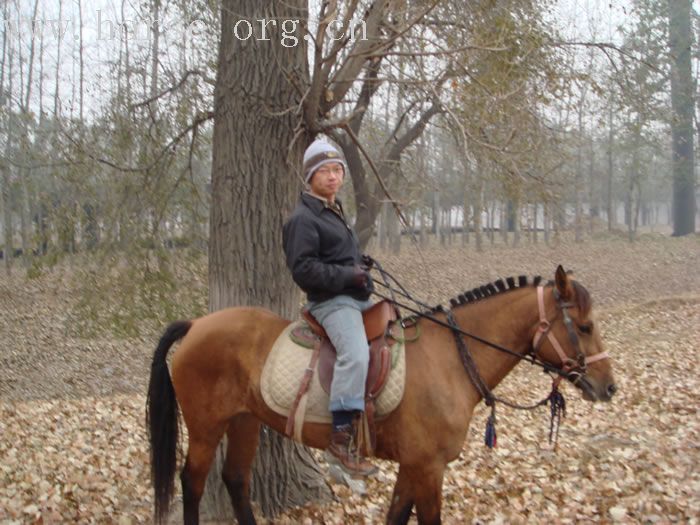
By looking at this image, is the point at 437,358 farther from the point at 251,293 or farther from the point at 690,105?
the point at 690,105

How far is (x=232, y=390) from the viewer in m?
4.32

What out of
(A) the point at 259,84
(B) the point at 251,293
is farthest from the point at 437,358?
(A) the point at 259,84

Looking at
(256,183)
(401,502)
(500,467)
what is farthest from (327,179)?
(500,467)

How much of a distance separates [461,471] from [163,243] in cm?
416

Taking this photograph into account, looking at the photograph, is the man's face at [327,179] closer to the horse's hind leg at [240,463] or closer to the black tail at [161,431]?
the black tail at [161,431]

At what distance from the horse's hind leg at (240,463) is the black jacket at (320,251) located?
4.10ft

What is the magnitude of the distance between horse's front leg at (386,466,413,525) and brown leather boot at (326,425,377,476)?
0.92 feet

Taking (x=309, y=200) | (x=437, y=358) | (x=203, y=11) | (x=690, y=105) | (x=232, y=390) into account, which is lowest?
(x=232, y=390)

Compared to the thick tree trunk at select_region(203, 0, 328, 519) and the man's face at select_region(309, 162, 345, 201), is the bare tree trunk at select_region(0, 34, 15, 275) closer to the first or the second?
the thick tree trunk at select_region(203, 0, 328, 519)

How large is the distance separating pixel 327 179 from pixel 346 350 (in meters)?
1.09

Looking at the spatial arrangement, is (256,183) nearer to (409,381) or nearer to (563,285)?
(409,381)

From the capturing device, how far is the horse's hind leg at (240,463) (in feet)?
15.3

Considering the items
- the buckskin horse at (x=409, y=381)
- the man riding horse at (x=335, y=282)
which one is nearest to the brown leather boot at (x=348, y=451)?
the man riding horse at (x=335, y=282)

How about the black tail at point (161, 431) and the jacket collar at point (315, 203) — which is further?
the black tail at point (161, 431)
